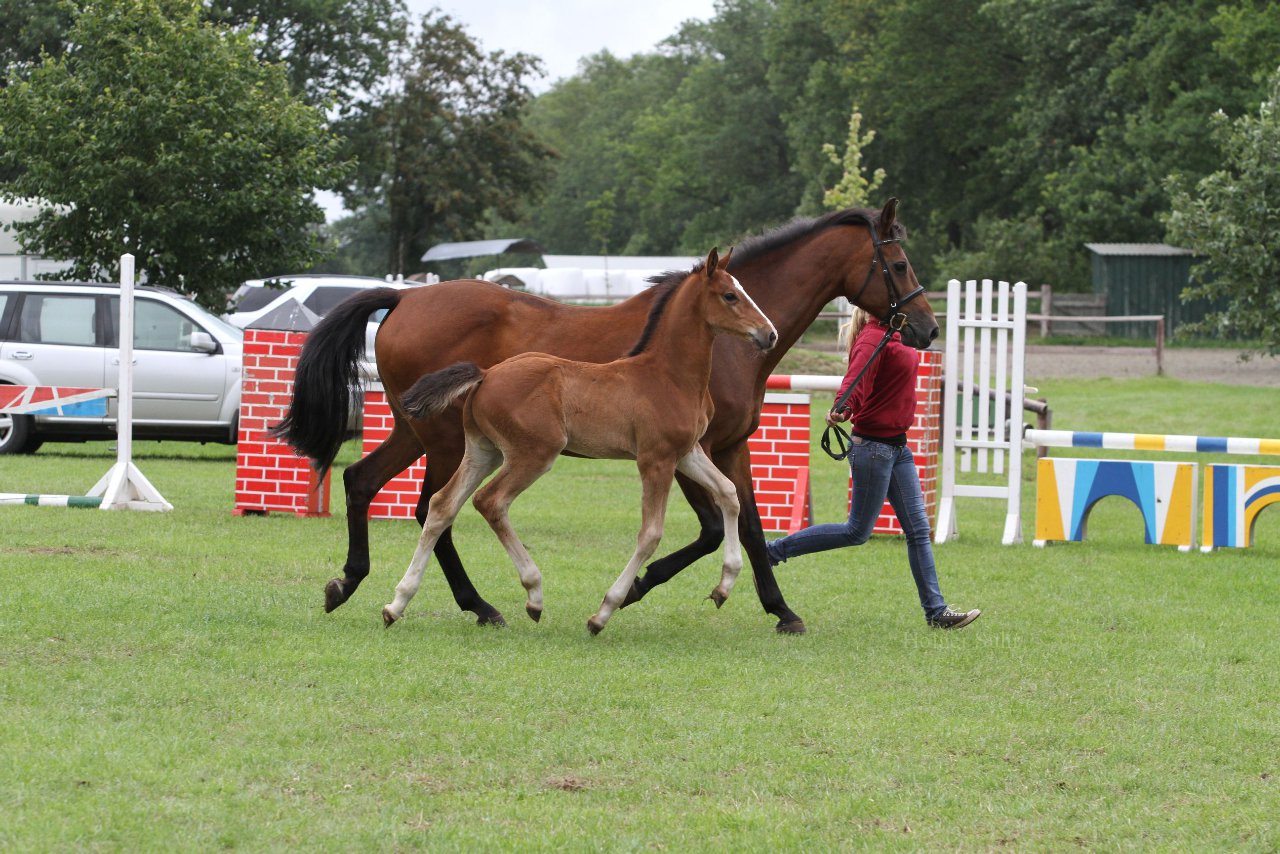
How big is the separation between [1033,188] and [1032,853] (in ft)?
177

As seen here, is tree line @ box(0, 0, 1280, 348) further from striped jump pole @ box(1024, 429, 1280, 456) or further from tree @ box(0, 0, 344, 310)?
striped jump pole @ box(1024, 429, 1280, 456)

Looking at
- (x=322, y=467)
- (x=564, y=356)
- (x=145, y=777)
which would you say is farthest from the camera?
(x=322, y=467)

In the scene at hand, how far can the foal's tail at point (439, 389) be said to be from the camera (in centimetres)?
770

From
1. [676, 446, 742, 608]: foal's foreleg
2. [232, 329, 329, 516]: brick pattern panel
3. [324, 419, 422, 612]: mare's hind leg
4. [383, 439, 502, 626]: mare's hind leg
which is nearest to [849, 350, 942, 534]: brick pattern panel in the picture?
[232, 329, 329, 516]: brick pattern panel

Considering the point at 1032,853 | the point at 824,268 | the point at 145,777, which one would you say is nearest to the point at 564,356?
the point at 824,268

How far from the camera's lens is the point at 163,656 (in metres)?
7.06

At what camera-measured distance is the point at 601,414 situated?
7.86m

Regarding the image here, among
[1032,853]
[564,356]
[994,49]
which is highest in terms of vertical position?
[994,49]

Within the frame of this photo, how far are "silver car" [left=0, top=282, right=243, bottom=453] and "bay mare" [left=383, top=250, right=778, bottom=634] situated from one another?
10681 millimetres

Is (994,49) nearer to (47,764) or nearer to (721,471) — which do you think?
(721,471)

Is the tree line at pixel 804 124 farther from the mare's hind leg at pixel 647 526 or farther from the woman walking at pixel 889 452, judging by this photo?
the mare's hind leg at pixel 647 526

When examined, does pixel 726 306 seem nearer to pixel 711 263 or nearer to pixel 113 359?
pixel 711 263

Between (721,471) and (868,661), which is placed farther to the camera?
(721,471)

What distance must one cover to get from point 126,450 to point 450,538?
17.4ft
